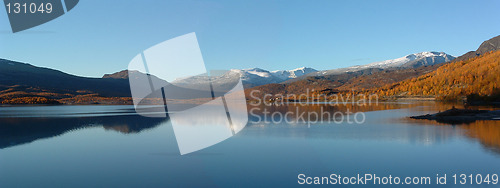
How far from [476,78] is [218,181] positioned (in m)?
156

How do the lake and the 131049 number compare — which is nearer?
the 131049 number

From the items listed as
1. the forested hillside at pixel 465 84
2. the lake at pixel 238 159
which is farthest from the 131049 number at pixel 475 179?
the forested hillside at pixel 465 84

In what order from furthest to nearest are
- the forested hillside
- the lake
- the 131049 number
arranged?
the forested hillside < the lake < the 131049 number

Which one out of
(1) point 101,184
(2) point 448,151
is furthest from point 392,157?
(1) point 101,184

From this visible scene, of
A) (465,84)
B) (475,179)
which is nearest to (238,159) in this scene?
(475,179)

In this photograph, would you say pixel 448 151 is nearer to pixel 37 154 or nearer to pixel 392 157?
pixel 392 157

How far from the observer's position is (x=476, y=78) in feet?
449

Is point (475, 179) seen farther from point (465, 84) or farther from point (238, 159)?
point (465, 84)

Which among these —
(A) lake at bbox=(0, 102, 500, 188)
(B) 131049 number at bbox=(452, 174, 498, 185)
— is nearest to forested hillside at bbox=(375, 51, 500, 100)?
(A) lake at bbox=(0, 102, 500, 188)

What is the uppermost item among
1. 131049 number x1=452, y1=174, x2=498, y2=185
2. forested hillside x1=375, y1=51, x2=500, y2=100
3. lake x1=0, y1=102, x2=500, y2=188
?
forested hillside x1=375, y1=51, x2=500, y2=100

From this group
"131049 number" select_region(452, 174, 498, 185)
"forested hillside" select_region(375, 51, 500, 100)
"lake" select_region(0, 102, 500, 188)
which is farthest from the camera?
"forested hillside" select_region(375, 51, 500, 100)

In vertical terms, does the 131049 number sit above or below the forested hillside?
below

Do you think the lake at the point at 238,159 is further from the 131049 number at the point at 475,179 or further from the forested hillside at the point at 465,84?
the forested hillside at the point at 465,84

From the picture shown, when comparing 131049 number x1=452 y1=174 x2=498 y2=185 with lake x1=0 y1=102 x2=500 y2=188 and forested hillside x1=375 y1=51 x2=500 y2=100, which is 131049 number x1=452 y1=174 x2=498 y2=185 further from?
forested hillside x1=375 y1=51 x2=500 y2=100
